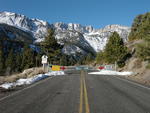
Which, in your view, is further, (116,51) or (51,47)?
(51,47)

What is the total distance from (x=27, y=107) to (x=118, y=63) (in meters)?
41.8

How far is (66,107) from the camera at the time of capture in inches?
334

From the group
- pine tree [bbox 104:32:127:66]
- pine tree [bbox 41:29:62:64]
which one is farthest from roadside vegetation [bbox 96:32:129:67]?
pine tree [bbox 41:29:62:64]

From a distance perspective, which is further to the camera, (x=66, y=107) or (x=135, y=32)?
(x=135, y=32)

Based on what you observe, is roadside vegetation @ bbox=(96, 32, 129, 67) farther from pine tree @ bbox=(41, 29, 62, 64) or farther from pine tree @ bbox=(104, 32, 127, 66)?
pine tree @ bbox=(41, 29, 62, 64)

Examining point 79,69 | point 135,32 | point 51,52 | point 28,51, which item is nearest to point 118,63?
point 79,69

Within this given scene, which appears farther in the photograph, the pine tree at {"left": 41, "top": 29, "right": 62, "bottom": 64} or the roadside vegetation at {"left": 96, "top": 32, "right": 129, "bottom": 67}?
the pine tree at {"left": 41, "top": 29, "right": 62, "bottom": 64}

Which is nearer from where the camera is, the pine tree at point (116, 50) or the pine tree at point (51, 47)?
the pine tree at point (116, 50)

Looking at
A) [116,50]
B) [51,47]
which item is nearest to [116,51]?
[116,50]

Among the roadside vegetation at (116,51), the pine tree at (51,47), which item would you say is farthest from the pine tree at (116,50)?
the pine tree at (51,47)

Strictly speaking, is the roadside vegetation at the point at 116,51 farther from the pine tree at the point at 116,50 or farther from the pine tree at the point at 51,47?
the pine tree at the point at 51,47

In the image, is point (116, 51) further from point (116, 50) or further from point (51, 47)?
point (51, 47)

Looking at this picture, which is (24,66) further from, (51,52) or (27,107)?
(27,107)

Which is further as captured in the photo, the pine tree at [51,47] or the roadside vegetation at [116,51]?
the pine tree at [51,47]
